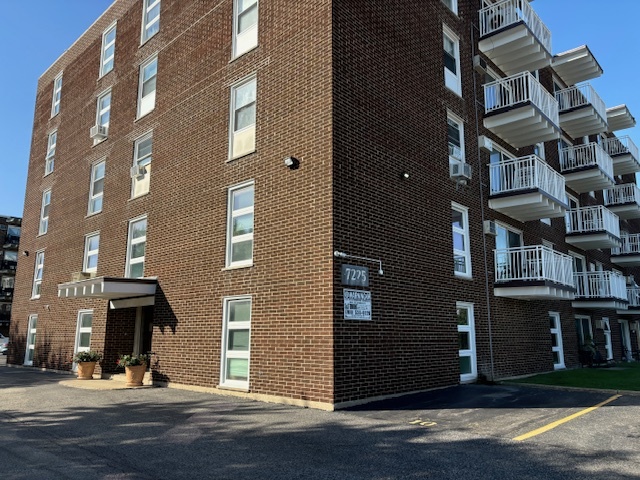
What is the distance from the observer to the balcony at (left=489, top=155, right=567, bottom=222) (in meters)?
14.0

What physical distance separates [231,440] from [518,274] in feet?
34.2

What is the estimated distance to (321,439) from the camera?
638 centimetres

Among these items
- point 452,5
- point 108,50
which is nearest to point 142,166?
point 108,50

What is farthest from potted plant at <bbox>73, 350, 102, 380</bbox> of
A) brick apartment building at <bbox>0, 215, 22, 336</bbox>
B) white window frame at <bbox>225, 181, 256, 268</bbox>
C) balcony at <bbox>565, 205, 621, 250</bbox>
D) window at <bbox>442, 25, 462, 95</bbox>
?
brick apartment building at <bbox>0, 215, 22, 336</bbox>

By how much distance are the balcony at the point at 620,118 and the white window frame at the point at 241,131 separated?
885 inches

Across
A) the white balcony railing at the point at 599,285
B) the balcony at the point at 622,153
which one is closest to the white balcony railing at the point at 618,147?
the balcony at the point at 622,153

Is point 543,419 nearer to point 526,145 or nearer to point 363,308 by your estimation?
point 363,308

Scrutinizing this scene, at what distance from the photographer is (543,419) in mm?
7613

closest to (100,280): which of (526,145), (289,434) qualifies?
(289,434)

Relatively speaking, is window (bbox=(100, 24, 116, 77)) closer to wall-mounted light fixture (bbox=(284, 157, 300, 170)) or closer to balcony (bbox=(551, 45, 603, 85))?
wall-mounted light fixture (bbox=(284, 157, 300, 170))

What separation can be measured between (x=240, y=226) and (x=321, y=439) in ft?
19.0

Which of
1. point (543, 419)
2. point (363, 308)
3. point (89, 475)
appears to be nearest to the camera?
point (89, 475)

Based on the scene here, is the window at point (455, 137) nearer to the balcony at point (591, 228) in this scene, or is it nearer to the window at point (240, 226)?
the window at point (240, 226)

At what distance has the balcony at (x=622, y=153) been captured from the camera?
25531mm
